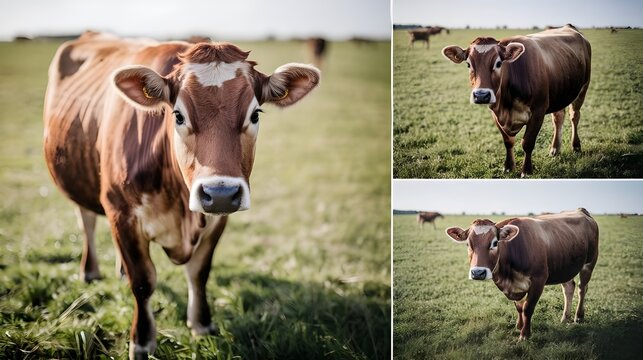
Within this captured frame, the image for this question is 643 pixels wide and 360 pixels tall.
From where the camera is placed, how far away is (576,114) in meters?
3.93

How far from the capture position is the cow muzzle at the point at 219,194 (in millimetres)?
3037

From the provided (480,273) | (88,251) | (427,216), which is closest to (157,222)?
(88,251)

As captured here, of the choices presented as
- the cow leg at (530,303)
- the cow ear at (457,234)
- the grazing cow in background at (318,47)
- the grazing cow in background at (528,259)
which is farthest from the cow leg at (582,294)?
the grazing cow in background at (318,47)

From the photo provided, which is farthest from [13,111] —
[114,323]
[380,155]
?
[380,155]

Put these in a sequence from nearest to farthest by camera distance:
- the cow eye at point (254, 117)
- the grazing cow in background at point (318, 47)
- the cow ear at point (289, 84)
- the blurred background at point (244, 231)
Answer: the cow eye at point (254, 117), the cow ear at point (289, 84), the blurred background at point (244, 231), the grazing cow in background at point (318, 47)

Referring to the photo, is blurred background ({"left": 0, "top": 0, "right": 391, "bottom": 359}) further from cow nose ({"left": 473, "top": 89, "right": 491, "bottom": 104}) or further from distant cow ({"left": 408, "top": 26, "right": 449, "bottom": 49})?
distant cow ({"left": 408, "top": 26, "right": 449, "bottom": 49})

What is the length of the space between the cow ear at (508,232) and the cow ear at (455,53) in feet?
3.20

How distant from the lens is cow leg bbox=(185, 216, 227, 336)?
13.1ft

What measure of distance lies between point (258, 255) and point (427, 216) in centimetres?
179

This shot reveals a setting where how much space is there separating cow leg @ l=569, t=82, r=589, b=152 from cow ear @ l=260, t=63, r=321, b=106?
1.52 meters

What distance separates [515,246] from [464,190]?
0.42m

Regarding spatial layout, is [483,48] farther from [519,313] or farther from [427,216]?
[519,313]

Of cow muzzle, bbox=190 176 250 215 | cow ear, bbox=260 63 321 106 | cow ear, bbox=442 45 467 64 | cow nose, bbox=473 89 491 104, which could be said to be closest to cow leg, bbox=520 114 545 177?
cow nose, bbox=473 89 491 104

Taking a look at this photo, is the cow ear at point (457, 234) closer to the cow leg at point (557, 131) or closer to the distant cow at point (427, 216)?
the distant cow at point (427, 216)
